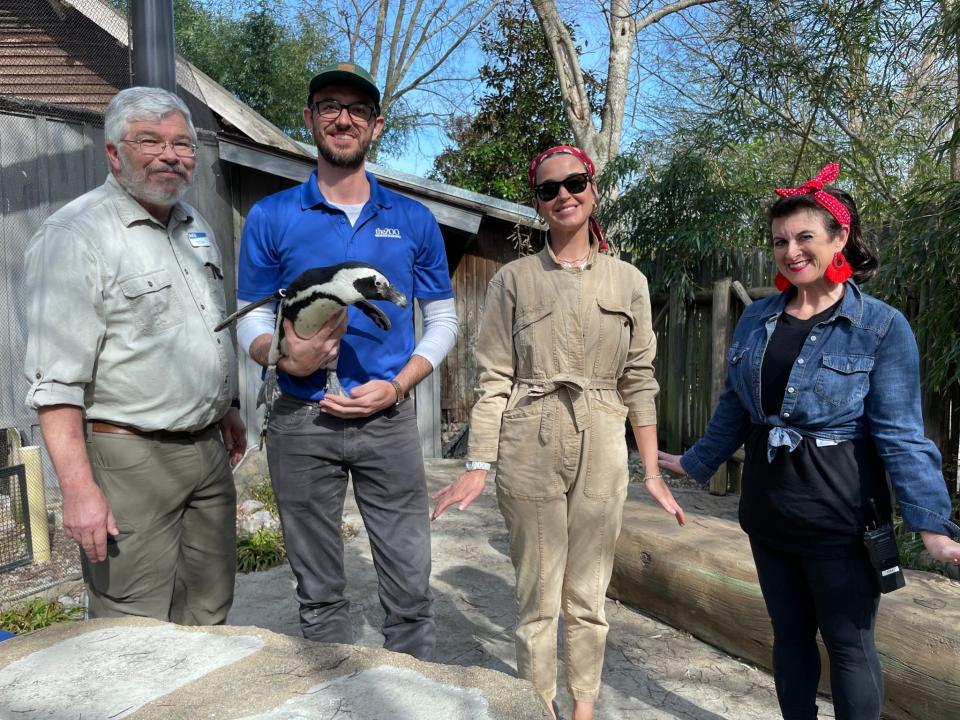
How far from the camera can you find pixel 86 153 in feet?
14.4

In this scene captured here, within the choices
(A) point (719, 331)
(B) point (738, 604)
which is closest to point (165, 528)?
(B) point (738, 604)

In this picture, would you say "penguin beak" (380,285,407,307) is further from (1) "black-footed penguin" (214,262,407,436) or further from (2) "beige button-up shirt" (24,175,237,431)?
(2) "beige button-up shirt" (24,175,237,431)

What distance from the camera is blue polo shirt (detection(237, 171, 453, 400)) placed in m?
2.46

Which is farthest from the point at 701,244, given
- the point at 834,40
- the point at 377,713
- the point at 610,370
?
the point at 377,713

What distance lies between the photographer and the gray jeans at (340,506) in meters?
2.48

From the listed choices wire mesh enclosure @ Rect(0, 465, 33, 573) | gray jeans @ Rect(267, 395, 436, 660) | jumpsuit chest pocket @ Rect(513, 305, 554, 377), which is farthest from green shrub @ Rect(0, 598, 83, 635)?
jumpsuit chest pocket @ Rect(513, 305, 554, 377)

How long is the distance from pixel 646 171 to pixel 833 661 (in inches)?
272

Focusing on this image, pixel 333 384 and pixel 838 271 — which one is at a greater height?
pixel 838 271

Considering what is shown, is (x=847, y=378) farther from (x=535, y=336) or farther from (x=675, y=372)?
(x=675, y=372)

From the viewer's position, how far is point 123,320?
7.28 ft

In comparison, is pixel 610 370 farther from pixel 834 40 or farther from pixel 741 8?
pixel 741 8

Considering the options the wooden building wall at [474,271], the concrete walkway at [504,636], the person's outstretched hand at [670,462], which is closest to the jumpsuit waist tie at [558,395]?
the person's outstretched hand at [670,462]

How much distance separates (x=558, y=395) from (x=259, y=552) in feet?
9.74

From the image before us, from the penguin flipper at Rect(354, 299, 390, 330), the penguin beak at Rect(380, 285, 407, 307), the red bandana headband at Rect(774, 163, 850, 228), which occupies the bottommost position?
the penguin flipper at Rect(354, 299, 390, 330)
